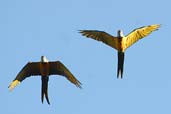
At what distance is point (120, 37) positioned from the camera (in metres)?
28.3

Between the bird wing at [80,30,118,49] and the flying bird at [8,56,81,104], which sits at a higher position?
the bird wing at [80,30,118,49]

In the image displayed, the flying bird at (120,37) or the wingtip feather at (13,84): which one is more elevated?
the flying bird at (120,37)

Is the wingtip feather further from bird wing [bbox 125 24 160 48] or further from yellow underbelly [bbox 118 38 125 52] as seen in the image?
bird wing [bbox 125 24 160 48]

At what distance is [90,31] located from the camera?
95.9ft

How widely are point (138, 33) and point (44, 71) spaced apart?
4.75 meters

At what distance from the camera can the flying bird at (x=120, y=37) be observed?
28.2m

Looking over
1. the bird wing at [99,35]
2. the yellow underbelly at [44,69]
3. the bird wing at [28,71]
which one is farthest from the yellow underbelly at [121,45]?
the bird wing at [28,71]

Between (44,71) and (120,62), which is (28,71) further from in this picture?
(120,62)

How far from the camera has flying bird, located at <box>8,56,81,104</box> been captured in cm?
2851

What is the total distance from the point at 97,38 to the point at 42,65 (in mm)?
2847

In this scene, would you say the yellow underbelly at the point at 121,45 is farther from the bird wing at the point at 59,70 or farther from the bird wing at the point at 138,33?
the bird wing at the point at 59,70

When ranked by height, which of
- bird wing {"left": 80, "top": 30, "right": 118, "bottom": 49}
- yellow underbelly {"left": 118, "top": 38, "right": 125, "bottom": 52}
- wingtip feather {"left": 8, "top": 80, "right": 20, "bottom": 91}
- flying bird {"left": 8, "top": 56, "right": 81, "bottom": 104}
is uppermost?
bird wing {"left": 80, "top": 30, "right": 118, "bottom": 49}

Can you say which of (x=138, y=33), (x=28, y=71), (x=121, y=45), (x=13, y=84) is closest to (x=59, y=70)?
(x=28, y=71)

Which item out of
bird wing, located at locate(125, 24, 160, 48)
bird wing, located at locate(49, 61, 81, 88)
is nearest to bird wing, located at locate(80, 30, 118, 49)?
bird wing, located at locate(125, 24, 160, 48)
